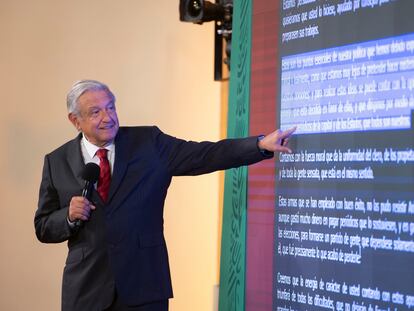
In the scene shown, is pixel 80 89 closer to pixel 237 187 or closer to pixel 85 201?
pixel 85 201

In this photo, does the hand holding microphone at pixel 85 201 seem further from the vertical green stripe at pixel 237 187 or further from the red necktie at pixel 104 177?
the vertical green stripe at pixel 237 187

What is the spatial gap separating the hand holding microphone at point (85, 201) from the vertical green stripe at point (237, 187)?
0.72m

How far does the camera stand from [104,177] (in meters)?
2.55

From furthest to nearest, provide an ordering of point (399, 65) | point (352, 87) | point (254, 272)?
point (254, 272) < point (352, 87) < point (399, 65)

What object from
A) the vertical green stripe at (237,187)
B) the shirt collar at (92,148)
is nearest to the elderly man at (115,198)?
the shirt collar at (92,148)

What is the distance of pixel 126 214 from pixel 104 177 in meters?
0.17

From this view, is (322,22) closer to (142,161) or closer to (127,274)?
(142,161)

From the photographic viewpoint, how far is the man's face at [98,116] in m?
2.56

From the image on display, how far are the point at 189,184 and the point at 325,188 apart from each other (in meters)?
1.48

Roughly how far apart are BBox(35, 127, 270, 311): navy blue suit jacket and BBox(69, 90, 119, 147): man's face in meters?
0.07

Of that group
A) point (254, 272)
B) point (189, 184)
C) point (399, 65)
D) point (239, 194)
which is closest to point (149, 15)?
point (189, 184)

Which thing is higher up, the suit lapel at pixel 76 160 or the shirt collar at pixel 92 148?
the shirt collar at pixel 92 148

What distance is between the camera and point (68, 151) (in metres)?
2.68

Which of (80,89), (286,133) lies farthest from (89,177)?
(286,133)
